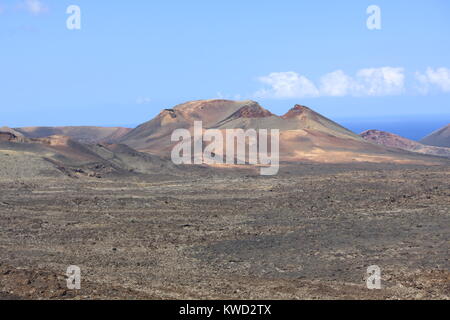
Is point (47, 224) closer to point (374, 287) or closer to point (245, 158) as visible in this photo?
point (374, 287)

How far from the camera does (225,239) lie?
2158cm

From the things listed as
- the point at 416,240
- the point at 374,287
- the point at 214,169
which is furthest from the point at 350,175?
the point at 374,287

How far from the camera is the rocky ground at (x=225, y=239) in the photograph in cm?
1473

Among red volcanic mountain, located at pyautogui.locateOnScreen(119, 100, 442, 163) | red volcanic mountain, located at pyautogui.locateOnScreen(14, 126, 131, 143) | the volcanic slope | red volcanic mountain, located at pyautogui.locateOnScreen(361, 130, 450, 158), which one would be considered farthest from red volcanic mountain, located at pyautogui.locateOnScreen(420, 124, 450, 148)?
the volcanic slope

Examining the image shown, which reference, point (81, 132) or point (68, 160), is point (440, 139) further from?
point (68, 160)

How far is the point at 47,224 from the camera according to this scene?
2416 cm

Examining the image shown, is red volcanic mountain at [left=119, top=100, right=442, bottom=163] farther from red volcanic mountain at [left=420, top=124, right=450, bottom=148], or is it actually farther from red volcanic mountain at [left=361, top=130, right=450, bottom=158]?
red volcanic mountain at [left=420, top=124, right=450, bottom=148]

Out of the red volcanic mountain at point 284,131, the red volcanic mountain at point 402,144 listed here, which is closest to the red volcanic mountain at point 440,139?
the red volcanic mountain at point 402,144

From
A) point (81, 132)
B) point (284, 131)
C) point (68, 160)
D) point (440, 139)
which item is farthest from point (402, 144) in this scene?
point (68, 160)

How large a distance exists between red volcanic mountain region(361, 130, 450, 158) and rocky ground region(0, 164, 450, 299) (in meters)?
44.1

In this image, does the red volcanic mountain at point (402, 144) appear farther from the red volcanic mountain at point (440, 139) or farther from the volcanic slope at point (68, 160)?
the volcanic slope at point (68, 160)

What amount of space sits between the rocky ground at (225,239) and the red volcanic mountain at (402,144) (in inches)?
1738

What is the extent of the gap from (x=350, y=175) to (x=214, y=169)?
10842 mm

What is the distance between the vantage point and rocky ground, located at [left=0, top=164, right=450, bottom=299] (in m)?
14.7
